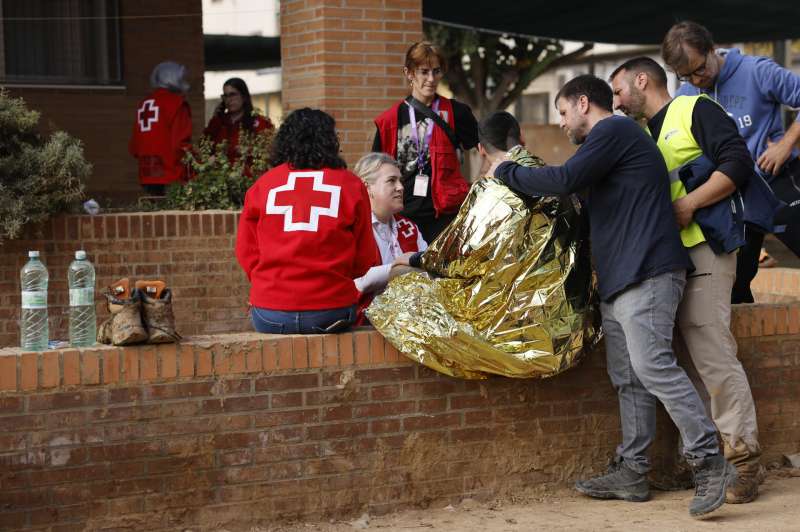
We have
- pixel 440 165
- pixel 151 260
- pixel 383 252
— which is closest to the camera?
pixel 383 252

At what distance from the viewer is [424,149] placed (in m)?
6.86

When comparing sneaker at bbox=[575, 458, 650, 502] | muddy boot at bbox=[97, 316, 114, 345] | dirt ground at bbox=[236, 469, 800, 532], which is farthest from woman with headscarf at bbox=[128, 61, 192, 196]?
sneaker at bbox=[575, 458, 650, 502]

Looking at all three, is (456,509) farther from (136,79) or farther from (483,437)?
(136,79)

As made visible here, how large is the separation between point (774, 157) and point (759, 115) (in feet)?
0.77

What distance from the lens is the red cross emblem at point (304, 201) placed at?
497 cm

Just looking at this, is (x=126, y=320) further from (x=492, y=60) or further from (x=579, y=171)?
(x=492, y=60)

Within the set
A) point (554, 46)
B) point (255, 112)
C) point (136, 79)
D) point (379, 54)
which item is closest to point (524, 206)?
point (379, 54)

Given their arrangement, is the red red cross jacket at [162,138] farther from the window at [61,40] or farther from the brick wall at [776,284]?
the brick wall at [776,284]

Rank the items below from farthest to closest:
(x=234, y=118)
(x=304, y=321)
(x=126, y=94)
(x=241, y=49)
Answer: (x=241, y=49), (x=126, y=94), (x=234, y=118), (x=304, y=321)

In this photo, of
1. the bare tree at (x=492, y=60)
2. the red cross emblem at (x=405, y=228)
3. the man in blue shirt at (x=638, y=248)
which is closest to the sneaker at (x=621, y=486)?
the man in blue shirt at (x=638, y=248)

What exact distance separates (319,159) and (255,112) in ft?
13.9

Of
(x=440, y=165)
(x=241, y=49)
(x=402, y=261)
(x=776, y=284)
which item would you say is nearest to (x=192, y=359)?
(x=402, y=261)

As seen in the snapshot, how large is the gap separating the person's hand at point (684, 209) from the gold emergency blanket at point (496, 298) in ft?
1.54

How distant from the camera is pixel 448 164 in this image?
686 cm
